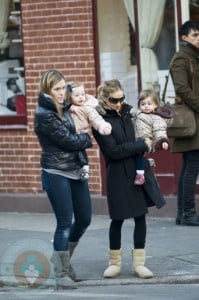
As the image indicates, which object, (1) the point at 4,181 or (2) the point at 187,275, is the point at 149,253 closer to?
(2) the point at 187,275

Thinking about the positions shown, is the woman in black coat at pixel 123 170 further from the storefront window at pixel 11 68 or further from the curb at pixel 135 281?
the storefront window at pixel 11 68

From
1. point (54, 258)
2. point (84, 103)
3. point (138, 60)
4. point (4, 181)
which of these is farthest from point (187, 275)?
point (4, 181)

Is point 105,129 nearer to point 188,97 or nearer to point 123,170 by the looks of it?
point 123,170

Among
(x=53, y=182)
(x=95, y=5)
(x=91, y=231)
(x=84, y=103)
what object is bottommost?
(x=91, y=231)

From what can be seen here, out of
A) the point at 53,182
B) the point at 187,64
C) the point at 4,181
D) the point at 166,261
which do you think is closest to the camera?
the point at 53,182

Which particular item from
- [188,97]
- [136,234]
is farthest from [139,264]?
[188,97]

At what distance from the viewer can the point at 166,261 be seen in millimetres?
9133

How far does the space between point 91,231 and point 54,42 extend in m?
2.70

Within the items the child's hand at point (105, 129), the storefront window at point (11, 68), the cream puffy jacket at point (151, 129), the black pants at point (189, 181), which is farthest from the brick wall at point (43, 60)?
the child's hand at point (105, 129)

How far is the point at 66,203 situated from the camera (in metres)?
8.27

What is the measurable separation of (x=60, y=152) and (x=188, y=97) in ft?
8.95

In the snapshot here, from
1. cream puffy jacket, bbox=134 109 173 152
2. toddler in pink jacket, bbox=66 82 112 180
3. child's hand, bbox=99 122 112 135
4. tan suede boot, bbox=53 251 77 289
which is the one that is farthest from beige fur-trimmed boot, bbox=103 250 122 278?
child's hand, bbox=99 122 112 135

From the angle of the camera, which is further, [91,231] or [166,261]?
[91,231]

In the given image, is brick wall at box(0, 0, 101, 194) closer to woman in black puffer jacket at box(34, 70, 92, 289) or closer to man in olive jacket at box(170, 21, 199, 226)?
man in olive jacket at box(170, 21, 199, 226)
